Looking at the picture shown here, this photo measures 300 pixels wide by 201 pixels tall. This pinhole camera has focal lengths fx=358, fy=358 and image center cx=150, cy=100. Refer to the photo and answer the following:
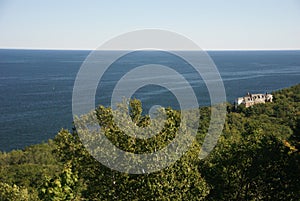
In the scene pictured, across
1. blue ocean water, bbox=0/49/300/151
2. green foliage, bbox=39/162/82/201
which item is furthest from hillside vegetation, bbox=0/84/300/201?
blue ocean water, bbox=0/49/300/151

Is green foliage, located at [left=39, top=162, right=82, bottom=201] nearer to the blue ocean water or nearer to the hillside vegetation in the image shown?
the hillside vegetation

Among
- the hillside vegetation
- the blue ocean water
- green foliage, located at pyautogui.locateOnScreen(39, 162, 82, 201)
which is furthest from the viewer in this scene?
the blue ocean water

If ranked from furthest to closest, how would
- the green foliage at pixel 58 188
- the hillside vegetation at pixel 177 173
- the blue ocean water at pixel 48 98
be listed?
the blue ocean water at pixel 48 98 → the hillside vegetation at pixel 177 173 → the green foliage at pixel 58 188

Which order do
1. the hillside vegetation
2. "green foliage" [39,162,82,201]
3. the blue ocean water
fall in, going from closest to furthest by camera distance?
"green foliage" [39,162,82,201] → the hillside vegetation → the blue ocean water

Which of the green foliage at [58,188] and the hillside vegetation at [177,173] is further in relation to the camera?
the hillside vegetation at [177,173]

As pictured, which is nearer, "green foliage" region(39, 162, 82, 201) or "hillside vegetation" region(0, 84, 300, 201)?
"green foliage" region(39, 162, 82, 201)

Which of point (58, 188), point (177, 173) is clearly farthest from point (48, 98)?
point (58, 188)

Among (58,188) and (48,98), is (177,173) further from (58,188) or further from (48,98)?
(48,98)

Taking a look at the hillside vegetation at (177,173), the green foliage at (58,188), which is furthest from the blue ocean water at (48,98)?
the green foliage at (58,188)

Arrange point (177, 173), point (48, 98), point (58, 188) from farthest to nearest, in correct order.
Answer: point (48, 98)
point (177, 173)
point (58, 188)

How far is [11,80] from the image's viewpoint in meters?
93.1

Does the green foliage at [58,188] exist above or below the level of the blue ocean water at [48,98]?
above

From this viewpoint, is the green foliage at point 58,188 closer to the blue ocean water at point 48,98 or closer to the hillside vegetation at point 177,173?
the hillside vegetation at point 177,173

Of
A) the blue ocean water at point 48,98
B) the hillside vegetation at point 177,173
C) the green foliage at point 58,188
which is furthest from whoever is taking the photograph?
the blue ocean water at point 48,98
